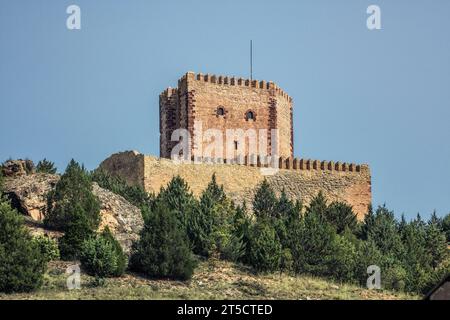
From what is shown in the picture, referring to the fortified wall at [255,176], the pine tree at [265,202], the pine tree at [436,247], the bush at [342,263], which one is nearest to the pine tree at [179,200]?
the fortified wall at [255,176]

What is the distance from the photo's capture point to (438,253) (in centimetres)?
5406

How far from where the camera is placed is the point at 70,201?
45.2 m

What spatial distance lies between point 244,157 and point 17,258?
2537 centimetres

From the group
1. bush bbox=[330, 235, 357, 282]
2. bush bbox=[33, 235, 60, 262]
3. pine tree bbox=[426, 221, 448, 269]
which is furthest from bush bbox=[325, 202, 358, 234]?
bush bbox=[33, 235, 60, 262]

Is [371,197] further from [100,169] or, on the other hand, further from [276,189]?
[100,169]

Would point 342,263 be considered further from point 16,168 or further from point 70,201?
point 16,168

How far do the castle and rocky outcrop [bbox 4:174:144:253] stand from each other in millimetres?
9918

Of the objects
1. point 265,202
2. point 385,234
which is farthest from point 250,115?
point 385,234

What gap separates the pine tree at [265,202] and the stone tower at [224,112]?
586cm

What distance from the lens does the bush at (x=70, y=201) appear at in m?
44.4

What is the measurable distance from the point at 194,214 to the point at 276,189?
14683mm

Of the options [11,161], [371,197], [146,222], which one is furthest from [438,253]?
[11,161]

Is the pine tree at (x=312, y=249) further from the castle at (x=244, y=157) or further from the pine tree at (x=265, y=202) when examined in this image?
the castle at (x=244, y=157)

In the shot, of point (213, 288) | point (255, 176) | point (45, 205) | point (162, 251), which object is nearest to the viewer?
point (213, 288)
